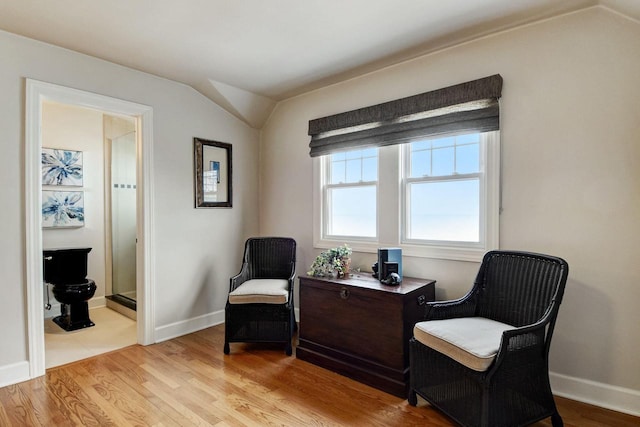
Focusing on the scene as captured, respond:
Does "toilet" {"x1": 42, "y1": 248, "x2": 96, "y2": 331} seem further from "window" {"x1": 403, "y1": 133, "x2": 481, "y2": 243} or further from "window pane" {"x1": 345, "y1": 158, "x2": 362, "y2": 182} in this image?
"window" {"x1": 403, "y1": 133, "x2": 481, "y2": 243}

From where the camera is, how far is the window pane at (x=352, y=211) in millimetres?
3268

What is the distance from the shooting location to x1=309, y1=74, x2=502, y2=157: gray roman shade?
8.13 ft

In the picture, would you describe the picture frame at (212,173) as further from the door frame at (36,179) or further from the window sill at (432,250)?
the window sill at (432,250)

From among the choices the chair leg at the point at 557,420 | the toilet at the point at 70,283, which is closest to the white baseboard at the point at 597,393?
the chair leg at the point at 557,420

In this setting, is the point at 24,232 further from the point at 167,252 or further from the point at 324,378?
the point at 324,378

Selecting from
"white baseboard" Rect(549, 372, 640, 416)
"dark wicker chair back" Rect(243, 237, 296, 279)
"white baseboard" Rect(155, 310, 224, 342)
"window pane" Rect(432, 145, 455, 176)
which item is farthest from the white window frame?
"white baseboard" Rect(155, 310, 224, 342)

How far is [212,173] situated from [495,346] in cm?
301

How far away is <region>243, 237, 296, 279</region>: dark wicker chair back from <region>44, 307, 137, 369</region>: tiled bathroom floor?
130cm

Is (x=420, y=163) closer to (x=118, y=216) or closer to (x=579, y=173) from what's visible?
(x=579, y=173)

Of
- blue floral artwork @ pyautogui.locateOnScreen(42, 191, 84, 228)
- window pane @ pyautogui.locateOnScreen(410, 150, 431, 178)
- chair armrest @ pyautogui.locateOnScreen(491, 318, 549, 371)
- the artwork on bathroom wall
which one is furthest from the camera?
blue floral artwork @ pyautogui.locateOnScreen(42, 191, 84, 228)

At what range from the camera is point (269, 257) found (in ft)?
11.7

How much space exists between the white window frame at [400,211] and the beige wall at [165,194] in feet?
3.22

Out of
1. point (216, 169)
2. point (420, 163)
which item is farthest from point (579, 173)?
point (216, 169)

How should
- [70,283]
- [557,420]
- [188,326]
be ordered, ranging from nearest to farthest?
[557,420] → [188,326] → [70,283]
